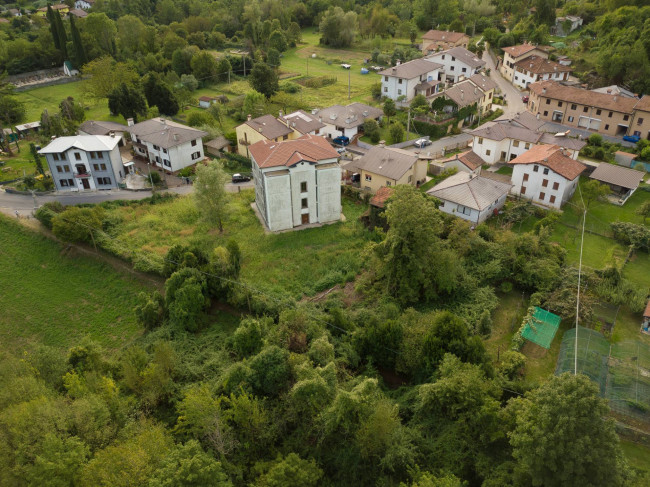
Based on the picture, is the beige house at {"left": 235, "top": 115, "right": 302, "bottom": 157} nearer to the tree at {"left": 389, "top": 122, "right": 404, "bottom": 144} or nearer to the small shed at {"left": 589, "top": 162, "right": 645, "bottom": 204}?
the tree at {"left": 389, "top": 122, "right": 404, "bottom": 144}

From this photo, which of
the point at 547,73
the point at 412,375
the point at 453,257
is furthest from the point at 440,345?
the point at 547,73

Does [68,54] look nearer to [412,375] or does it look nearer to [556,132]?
[556,132]

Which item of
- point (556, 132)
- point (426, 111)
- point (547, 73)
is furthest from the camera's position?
point (547, 73)

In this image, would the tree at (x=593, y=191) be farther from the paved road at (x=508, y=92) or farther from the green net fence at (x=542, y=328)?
the paved road at (x=508, y=92)

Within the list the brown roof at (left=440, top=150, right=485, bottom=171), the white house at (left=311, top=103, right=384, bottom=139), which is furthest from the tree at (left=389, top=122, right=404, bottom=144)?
the brown roof at (left=440, top=150, right=485, bottom=171)

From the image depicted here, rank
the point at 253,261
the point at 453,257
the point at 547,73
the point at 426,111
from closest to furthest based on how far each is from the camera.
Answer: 1. the point at 453,257
2. the point at 253,261
3. the point at 426,111
4. the point at 547,73

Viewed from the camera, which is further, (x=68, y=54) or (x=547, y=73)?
(x=68, y=54)

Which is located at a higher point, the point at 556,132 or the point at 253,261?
the point at 556,132
